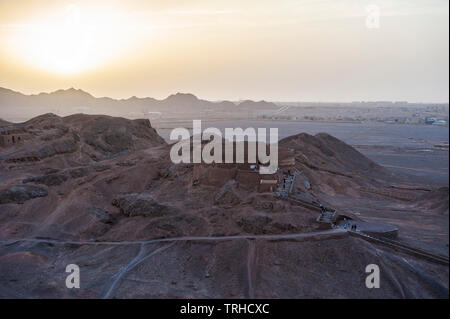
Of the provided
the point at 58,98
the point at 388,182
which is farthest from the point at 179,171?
the point at 58,98

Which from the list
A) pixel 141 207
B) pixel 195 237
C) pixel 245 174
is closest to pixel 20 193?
pixel 141 207

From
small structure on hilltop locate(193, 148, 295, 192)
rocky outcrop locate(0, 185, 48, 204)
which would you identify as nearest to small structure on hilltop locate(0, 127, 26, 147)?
rocky outcrop locate(0, 185, 48, 204)

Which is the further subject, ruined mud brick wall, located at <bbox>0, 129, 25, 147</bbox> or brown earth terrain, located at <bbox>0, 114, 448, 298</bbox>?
ruined mud brick wall, located at <bbox>0, 129, 25, 147</bbox>

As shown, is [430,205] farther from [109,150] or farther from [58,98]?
[58,98]

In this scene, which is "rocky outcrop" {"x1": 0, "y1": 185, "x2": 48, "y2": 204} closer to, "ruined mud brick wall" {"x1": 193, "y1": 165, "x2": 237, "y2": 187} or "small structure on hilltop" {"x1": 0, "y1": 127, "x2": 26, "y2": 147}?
"ruined mud brick wall" {"x1": 193, "y1": 165, "x2": 237, "y2": 187}

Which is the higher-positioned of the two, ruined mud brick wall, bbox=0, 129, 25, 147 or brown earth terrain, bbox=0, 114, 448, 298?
ruined mud brick wall, bbox=0, 129, 25, 147

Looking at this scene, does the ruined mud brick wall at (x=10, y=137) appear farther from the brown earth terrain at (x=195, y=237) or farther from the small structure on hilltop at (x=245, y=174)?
the small structure on hilltop at (x=245, y=174)

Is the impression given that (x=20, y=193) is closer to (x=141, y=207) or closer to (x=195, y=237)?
(x=141, y=207)

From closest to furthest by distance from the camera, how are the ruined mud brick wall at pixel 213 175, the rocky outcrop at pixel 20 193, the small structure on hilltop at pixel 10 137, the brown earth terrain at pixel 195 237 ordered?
1. the brown earth terrain at pixel 195 237
2. the ruined mud brick wall at pixel 213 175
3. the rocky outcrop at pixel 20 193
4. the small structure on hilltop at pixel 10 137

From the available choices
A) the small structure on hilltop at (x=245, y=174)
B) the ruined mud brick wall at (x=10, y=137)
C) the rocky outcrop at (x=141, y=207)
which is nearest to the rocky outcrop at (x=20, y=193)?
the rocky outcrop at (x=141, y=207)
